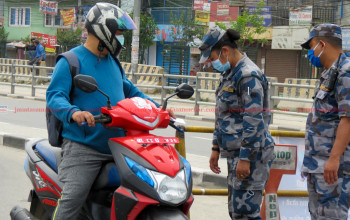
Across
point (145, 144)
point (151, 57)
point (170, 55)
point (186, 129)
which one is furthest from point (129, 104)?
point (151, 57)

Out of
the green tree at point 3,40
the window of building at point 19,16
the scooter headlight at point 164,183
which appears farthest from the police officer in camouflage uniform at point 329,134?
the window of building at point 19,16

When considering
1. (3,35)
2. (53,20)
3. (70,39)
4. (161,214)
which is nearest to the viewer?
(161,214)

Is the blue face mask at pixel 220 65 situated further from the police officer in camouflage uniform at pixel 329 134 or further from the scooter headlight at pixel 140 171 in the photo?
the scooter headlight at pixel 140 171

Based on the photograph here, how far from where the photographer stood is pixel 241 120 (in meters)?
3.87

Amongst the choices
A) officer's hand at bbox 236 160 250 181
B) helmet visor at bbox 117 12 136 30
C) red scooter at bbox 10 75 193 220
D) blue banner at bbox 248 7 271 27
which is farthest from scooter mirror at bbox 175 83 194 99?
blue banner at bbox 248 7 271 27

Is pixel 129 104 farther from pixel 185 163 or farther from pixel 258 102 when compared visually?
pixel 258 102

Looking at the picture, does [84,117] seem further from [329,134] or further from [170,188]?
[329,134]

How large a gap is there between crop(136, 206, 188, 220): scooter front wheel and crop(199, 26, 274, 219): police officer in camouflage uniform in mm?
984

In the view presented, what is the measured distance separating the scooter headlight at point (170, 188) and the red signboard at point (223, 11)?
90.8 ft

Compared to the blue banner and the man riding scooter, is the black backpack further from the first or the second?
the blue banner

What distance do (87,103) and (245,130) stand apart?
1066mm

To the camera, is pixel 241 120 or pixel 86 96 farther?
pixel 241 120

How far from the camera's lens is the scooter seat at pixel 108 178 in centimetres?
321

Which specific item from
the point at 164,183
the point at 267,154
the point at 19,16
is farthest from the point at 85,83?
the point at 19,16
